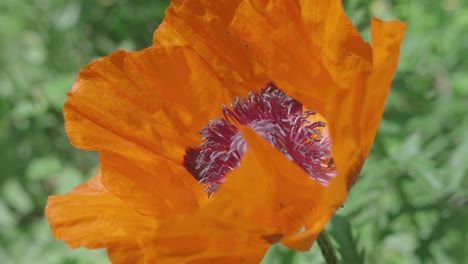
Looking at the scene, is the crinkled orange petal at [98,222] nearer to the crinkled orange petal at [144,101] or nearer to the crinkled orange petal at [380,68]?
the crinkled orange petal at [144,101]

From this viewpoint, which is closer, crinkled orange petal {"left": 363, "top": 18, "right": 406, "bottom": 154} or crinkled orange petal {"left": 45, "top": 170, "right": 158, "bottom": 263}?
crinkled orange petal {"left": 363, "top": 18, "right": 406, "bottom": 154}

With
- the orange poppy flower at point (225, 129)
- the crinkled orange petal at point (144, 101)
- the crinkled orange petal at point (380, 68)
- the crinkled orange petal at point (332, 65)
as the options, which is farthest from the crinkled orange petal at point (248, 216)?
the crinkled orange petal at point (144, 101)

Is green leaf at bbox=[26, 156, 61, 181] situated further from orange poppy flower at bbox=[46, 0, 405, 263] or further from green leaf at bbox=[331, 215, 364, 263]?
green leaf at bbox=[331, 215, 364, 263]

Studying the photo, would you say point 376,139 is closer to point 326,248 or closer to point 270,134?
point 270,134

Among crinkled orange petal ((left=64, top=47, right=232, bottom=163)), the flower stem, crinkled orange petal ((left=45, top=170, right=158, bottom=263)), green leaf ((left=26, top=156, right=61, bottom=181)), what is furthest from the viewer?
green leaf ((left=26, top=156, right=61, bottom=181))

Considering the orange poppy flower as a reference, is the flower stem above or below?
below

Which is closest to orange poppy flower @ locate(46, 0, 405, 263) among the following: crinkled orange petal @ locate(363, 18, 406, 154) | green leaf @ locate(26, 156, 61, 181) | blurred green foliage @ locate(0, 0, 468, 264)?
crinkled orange petal @ locate(363, 18, 406, 154)

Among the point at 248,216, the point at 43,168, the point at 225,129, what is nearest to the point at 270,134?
the point at 225,129
